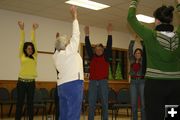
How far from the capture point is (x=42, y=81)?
28.2 ft

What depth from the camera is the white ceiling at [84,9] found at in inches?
286

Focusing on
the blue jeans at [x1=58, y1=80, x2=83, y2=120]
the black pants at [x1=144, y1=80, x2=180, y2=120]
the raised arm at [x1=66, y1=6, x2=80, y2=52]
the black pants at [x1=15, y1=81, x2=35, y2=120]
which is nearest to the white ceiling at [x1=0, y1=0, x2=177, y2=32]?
the black pants at [x1=15, y1=81, x2=35, y2=120]

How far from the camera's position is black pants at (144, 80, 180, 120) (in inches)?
86.4

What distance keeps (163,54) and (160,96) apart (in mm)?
335

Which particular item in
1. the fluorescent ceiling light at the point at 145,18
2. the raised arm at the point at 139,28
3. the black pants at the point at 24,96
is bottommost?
the black pants at the point at 24,96

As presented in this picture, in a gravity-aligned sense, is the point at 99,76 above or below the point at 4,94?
above

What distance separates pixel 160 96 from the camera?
220cm

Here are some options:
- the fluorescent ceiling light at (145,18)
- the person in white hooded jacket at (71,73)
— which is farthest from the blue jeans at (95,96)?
the fluorescent ceiling light at (145,18)

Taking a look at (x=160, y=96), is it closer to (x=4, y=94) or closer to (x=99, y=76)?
(x=99, y=76)

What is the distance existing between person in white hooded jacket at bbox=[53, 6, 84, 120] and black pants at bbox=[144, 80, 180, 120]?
1.48m

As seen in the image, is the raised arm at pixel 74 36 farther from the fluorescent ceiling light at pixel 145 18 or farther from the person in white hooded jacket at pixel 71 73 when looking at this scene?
the fluorescent ceiling light at pixel 145 18

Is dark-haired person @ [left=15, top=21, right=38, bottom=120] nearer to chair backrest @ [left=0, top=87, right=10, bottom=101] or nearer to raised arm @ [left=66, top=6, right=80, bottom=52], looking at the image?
raised arm @ [left=66, top=6, right=80, bottom=52]

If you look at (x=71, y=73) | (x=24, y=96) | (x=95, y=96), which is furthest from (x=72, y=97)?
(x=24, y=96)

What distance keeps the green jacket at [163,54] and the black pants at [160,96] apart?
0.05m
